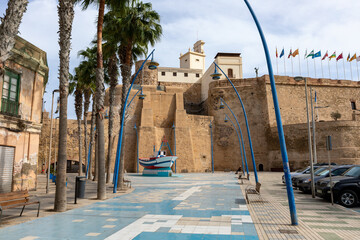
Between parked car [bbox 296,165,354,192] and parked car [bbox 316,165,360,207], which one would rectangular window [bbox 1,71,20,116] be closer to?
parked car [bbox 316,165,360,207]

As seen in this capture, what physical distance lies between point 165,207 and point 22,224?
Result: 4272 mm

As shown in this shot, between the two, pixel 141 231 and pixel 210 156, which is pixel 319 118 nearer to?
pixel 210 156

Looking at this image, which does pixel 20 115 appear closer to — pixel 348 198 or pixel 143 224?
pixel 143 224

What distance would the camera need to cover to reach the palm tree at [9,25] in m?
6.18

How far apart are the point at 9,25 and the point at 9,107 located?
773 cm

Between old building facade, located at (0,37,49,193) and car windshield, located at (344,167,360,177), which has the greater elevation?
old building facade, located at (0,37,49,193)

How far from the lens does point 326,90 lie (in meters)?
47.2

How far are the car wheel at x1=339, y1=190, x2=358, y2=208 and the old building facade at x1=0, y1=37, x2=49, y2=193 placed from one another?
46.2 ft

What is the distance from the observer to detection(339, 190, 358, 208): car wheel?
999cm

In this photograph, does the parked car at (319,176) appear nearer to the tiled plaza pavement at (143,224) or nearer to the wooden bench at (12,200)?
the tiled plaza pavement at (143,224)

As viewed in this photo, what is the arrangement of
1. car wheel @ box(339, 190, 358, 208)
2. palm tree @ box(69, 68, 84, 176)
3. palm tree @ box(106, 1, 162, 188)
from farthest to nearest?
palm tree @ box(69, 68, 84, 176), palm tree @ box(106, 1, 162, 188), car wheel @ box(339, 190, 358, 208)

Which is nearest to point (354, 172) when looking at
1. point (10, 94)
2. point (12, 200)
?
point (12, 200)

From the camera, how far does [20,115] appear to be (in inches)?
525

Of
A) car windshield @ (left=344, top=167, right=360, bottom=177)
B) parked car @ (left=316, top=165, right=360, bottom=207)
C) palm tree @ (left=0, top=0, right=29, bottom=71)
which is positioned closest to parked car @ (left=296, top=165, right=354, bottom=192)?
car windshield @ (left=344, top=167, right=360, bottom=177)
